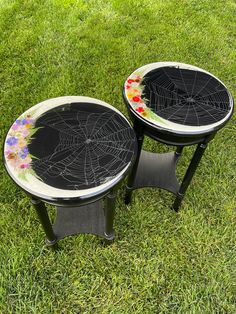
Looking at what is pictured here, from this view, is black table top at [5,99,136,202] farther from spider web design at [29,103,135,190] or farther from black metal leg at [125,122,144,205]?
black metal leg at [125,122,144,205]

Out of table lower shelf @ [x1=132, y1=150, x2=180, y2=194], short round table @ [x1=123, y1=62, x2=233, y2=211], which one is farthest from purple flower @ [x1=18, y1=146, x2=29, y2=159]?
table lower shelf @ [x1=132, y1=150, x2=180, y2=194]

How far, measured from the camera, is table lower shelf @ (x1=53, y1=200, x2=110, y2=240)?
6.38 ft

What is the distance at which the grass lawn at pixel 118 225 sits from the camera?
5.93 ft

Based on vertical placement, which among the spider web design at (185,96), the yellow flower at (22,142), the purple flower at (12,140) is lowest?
the purple flower at (12,140)

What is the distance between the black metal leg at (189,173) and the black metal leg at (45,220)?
2.60 feet

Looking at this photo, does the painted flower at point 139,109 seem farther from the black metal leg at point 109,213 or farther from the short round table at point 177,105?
the black metal leg at point 109,213

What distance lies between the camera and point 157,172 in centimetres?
229

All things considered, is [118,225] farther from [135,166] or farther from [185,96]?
[185,96]

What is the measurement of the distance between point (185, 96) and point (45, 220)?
0.96 m

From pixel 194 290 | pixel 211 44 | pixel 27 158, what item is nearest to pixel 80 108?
pixel 27 158

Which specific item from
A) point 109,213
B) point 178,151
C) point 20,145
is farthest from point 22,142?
point 178,151

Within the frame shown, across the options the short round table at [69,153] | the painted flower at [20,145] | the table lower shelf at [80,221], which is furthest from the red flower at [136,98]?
the table lower shelf at [80,221]

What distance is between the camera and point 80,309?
1.76 meters

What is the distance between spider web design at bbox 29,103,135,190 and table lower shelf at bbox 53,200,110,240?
0.64 metres
